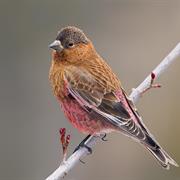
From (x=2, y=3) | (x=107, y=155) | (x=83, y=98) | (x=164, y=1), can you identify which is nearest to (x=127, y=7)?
(x=164, y=1)

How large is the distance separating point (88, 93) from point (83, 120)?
25 cm

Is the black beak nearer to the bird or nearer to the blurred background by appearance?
the bird

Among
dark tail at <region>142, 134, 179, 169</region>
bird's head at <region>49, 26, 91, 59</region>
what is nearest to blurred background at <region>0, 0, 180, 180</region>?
bird's head at <region>49, 26, 91, 59</region>

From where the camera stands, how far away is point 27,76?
47.2 feet

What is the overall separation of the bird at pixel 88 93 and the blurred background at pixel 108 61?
4.40m

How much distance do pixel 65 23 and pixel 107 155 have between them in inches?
114

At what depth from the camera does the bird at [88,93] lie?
7.43 m

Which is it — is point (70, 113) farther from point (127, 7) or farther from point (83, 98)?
point (127, 7)

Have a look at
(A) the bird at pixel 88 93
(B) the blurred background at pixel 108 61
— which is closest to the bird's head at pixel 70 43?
(A) the bird at pixel 88 93

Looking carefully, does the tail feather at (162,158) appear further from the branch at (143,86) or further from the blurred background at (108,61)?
the blurred background at (108,61)

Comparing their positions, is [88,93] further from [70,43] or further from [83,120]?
[70,43]

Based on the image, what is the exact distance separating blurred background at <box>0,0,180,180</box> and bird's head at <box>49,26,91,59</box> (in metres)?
4.38

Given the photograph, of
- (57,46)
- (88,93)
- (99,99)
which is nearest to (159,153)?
(99,99)

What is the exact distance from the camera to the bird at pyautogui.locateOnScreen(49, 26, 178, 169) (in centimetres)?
743
